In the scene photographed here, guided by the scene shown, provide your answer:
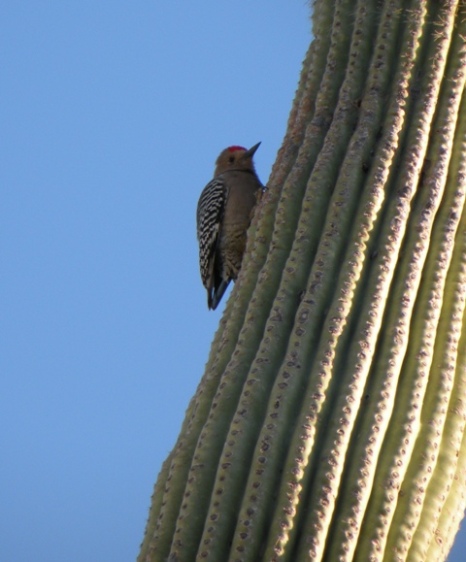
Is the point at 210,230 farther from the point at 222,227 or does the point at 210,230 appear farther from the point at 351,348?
the point at 351,348

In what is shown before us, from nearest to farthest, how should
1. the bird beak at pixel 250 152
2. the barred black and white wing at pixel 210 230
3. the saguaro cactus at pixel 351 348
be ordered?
the saguaro cactus at pixel 351 348 → the barred black and white wing at pixel 210 230 → the bird beak at pixel 250 152

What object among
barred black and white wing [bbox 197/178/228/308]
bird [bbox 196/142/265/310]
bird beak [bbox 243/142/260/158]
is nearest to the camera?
bird [bbox 196/142/265/310]

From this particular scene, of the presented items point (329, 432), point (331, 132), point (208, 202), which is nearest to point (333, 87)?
point (331, 132)

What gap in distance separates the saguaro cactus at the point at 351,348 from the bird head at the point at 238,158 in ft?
11.8

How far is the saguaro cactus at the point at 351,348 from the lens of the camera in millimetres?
3473

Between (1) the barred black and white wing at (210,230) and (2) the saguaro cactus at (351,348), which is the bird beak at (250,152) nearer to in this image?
(1) the barred black and white wing at (210,230)

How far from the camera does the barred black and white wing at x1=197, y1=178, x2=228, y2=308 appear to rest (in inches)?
288

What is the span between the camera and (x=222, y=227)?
7316mm

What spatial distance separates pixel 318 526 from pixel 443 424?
55cm

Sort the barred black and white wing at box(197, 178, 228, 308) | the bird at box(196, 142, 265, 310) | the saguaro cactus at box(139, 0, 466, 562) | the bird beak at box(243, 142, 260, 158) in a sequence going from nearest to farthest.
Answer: the saguaro cactus at box(139, 0, 466, 562), the bird at box(196, 142, 265, 310), the barred black and white wing at box(197, 178, 228, 308), the bird beak at box(243, 142, 260, 158)

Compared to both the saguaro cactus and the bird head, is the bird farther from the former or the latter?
the saguaro cactus

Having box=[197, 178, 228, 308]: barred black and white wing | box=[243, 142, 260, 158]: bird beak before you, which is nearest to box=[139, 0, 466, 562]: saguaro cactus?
box=[197, 178, 228, 308]: barred black and white wing

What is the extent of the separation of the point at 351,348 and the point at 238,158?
457 centimetres

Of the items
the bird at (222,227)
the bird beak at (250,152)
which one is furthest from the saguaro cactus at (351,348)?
the bird beak at (250,152)
